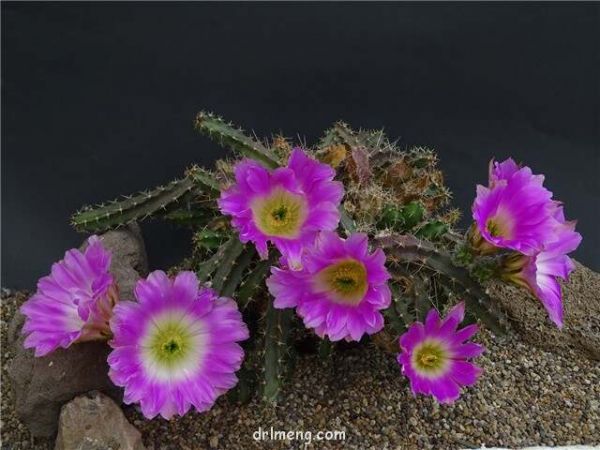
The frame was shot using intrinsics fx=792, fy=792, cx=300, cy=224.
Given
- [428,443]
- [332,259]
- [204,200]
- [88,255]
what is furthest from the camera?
[204,200]

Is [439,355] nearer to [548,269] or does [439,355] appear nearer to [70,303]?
[548,269]

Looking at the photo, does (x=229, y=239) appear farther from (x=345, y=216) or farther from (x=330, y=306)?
(x=330, y=306)

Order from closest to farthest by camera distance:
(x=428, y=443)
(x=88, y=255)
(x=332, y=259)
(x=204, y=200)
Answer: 1. (x=332, y=259)
2. (x=88, y=255)
3. (x=428, y=443)
4. (x=204, y=200)

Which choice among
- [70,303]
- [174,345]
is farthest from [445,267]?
A: [70,303]

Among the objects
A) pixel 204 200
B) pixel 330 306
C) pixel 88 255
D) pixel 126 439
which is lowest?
pixel 126 439

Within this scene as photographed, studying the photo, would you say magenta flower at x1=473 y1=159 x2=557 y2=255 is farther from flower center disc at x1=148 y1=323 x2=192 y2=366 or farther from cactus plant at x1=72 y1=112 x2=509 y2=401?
flower center disc at x1=148 y1=323 x2=192 y2=366

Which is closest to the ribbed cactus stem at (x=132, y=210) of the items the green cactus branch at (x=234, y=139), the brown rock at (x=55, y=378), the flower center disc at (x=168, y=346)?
the green cactus branch at (x=234, y=139)

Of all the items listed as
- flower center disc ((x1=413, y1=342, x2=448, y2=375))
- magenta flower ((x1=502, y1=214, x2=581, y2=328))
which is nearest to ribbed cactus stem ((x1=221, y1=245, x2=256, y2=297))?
flower center disc ((x1=413, y1=342, x2=448, y2=375))

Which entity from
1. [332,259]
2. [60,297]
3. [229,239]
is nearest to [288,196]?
[332,259]
